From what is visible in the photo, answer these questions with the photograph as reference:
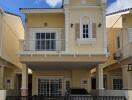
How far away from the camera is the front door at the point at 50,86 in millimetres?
28766

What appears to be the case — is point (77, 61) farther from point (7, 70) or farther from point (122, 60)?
point (7, 70)

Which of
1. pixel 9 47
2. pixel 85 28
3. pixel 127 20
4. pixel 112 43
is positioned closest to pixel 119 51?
pixel 127 20

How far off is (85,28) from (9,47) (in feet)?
26.8

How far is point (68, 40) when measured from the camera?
2459 cm

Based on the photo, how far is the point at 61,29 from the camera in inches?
1046

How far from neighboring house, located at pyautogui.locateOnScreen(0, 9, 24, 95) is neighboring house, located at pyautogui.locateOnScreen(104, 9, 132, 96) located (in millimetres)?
9026

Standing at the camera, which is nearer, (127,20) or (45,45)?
(45,45)

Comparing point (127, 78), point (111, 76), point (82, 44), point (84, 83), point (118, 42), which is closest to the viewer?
point (82, 44)

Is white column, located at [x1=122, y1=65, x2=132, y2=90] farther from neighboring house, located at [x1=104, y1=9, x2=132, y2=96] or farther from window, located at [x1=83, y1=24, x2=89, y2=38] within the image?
window, located at [x1=83, y1=24, x2=89, y2=38]

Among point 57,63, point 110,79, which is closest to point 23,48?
point 57,63

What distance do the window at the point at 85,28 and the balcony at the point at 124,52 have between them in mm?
3389

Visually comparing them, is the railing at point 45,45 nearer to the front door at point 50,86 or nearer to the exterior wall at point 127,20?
the front door at point 50,86

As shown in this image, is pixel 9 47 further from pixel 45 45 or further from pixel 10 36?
pixel 45 45

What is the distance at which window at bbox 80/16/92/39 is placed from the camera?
971 inches
